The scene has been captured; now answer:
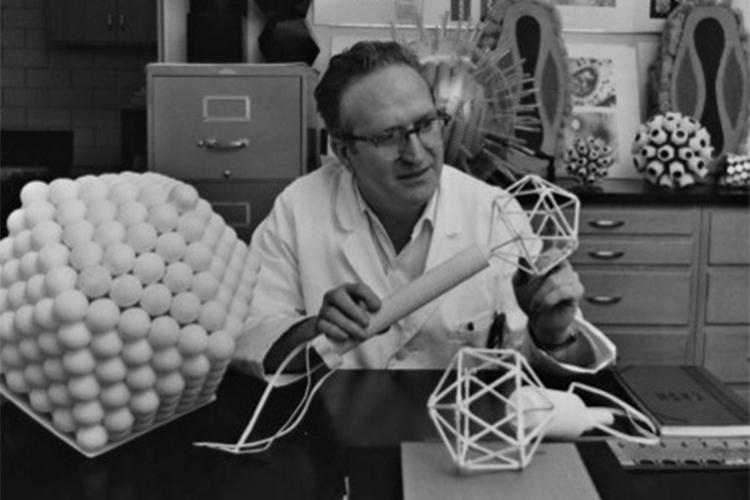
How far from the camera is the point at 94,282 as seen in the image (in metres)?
0.97

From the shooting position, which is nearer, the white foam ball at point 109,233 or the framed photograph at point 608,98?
the white foam ball at point 109,233

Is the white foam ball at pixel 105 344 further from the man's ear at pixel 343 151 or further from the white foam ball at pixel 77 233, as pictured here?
the man's ear at pixel 343 151

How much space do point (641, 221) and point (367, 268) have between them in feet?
5.11

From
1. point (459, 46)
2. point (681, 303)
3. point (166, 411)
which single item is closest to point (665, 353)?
point (681, 303)

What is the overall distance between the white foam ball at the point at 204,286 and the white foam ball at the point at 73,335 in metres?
0.13

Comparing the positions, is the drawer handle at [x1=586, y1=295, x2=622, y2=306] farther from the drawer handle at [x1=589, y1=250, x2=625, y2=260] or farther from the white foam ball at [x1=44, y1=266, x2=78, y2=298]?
the white foam ball at [x1=44, y1=266, x2=78, y2=298]

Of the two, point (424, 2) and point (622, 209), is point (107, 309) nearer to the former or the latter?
point (622, 209)

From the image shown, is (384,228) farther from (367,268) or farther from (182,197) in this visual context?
(182,197)

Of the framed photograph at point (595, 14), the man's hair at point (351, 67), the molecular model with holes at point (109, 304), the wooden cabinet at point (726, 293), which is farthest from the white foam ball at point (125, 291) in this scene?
the framed photograph at point (595, 14)

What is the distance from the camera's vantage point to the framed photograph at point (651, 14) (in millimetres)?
3508

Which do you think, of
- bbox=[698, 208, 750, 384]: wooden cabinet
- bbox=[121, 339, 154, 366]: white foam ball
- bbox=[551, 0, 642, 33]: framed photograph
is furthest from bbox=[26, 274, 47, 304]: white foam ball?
bbox=[551, 0, 642, 33]: framed photograph

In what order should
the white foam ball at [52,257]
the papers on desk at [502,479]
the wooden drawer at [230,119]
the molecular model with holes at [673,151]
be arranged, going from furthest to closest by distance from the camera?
1. the molecular model with holes at [673,151]
2. the wooden drawer at [230,119]
3. the white foam ball at [52,257]
4. the papers on desk at [502,479]

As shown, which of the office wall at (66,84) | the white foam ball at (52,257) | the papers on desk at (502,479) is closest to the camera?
the papers on desk at (502,479)

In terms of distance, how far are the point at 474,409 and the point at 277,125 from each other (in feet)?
5.88
